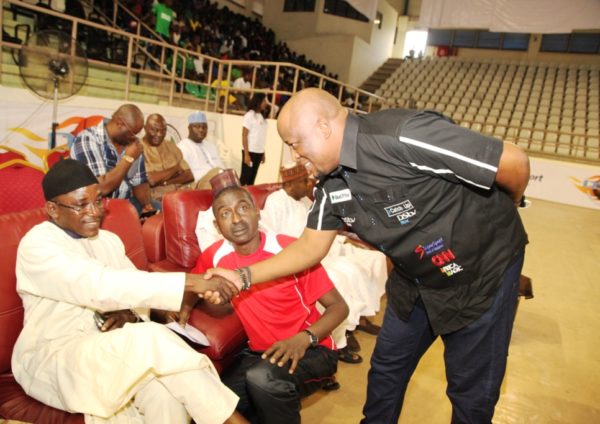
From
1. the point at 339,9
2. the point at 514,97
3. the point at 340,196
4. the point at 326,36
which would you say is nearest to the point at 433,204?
the point at 340,196

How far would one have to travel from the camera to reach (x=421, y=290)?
5.15 ft

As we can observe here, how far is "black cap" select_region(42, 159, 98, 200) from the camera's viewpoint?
1700 mm

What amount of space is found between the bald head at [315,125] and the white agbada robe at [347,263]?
5.72ft

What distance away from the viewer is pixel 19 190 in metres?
2.52

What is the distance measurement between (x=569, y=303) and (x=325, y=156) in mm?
4208

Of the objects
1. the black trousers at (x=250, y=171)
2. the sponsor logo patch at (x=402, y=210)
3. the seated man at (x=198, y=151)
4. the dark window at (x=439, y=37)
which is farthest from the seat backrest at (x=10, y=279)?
the dark window at (x=439, y=37)

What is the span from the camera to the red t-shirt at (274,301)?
2006 mm

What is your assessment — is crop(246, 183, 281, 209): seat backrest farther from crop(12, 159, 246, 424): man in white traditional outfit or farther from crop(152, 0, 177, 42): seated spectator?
crop(152, 0, 177, 42): seated spectator

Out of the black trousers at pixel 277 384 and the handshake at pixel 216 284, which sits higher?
the handshake at pixel 216 284

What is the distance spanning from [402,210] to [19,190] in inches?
91.8

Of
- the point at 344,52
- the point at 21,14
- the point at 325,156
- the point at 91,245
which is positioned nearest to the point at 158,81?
the point at 21,14

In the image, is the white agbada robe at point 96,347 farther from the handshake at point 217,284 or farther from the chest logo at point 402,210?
the chest logo at point 402,210

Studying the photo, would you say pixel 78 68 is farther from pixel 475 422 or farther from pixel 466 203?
pixel 475 422

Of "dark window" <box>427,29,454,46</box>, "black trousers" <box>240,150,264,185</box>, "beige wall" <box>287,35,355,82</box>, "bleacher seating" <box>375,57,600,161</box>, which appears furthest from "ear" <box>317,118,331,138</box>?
"dark window" <box>427,29,454,46</box>
